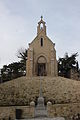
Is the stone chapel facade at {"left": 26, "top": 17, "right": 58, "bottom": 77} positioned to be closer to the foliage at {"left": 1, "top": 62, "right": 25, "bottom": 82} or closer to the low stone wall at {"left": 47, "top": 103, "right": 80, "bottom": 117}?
the foliage at {"left": 1, "top": 62, "right": 25, "bottom": 82}

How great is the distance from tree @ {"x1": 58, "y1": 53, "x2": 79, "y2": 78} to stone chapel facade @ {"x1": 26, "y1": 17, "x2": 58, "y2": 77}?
8.14m

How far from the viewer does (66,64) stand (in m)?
52.1

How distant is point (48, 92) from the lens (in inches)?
1175

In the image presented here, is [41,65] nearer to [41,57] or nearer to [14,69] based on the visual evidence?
[41,57]

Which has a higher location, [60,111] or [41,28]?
[41,28]

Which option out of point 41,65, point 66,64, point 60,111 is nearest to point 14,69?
point 41,65

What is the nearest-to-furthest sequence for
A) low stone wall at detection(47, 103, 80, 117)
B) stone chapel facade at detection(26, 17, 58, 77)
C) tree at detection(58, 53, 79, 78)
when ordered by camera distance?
low stone wall at detection(47, 103, 80, 117) → stone chapel facade at detection(26, 17, 58, 77) → tree at detection(58, 53, 79, 78)

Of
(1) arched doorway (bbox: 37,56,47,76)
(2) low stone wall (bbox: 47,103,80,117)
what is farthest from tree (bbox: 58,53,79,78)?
(2) low stone wall (bbox: 47,103,80,117)

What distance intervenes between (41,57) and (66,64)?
10655 millimetres

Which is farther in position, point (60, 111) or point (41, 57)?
point (41, 57)

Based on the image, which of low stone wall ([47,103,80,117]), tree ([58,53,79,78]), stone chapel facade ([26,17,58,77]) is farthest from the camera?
tree ([58,53,79,78])

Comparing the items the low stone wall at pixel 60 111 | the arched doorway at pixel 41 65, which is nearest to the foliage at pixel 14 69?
the arched doorway at pixel 41 65

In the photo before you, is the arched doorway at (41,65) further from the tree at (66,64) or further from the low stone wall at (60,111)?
the low stone wall at (60,111)

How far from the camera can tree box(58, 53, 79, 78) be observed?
165 ft
